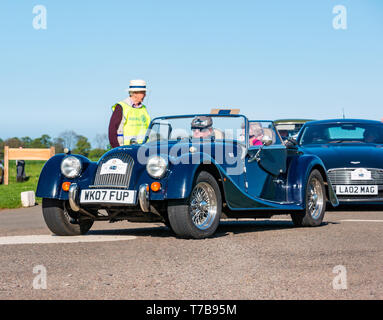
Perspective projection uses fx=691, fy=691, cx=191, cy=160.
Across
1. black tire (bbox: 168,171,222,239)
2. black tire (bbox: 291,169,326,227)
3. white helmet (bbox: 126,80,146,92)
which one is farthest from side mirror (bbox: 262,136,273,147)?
white helmet (bbox: 126,80,146,92)

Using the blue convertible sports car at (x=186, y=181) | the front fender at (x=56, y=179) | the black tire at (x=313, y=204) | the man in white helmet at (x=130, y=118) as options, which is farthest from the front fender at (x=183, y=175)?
the man in white helmet at (x=130, y=118)

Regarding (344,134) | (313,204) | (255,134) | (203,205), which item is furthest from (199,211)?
(344,134)

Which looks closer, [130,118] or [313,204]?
[313,204]

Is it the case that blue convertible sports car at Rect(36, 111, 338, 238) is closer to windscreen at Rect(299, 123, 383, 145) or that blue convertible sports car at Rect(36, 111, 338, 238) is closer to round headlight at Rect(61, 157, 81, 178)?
round headlight at Rect(61, 157, 81, 178)

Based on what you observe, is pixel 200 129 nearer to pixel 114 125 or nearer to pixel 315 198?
pixel 114 125

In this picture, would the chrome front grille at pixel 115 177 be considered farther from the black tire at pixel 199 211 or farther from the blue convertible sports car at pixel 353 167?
the blue convertible sports car at pixel 353 167

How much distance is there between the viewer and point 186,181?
7504 millimetres

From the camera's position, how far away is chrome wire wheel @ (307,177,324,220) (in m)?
10.2

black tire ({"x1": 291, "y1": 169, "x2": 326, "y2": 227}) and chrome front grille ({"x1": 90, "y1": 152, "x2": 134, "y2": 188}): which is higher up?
chrome front grille ({"x1": 90, "y1": 152, "x2": 134, "y2": 188})

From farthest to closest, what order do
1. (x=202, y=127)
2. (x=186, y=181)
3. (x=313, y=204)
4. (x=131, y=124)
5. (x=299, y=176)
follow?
(x=131, y=124), (x=313, y=204), (x=299, y=176), (x=202, y=127), (x=186, y=181)

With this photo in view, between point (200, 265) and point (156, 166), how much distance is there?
6.19ft
